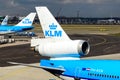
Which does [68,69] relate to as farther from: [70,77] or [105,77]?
[105,77]

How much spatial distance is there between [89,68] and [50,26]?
17.1ft

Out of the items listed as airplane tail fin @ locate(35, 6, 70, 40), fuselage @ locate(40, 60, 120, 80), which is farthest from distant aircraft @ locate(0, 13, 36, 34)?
fuselage @ locate(40, 60, 120, 80)

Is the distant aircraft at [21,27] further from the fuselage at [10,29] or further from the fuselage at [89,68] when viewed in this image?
the fuselage at [89,68]

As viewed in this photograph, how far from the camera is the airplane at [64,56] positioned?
2168cm

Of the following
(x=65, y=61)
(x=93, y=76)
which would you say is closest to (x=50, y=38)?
(x=65, y=61)

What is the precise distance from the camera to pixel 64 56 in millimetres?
24312

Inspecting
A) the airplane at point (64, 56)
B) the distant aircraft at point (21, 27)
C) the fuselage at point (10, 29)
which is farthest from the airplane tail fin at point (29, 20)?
the airplane at point (64, 56)

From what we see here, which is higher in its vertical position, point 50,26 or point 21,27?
point 21,27

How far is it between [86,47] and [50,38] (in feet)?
9.61

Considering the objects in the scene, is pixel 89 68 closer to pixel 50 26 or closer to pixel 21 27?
pixel 50 26


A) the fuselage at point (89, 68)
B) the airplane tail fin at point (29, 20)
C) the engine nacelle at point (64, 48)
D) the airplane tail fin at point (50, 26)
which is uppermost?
the airplane tail fin at point (29, 20)

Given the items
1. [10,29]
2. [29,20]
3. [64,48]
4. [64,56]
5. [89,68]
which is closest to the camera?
[89,68]

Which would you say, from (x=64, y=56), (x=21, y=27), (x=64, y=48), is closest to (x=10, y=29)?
(x=21, y=27)

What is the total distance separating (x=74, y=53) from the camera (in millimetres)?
23922
